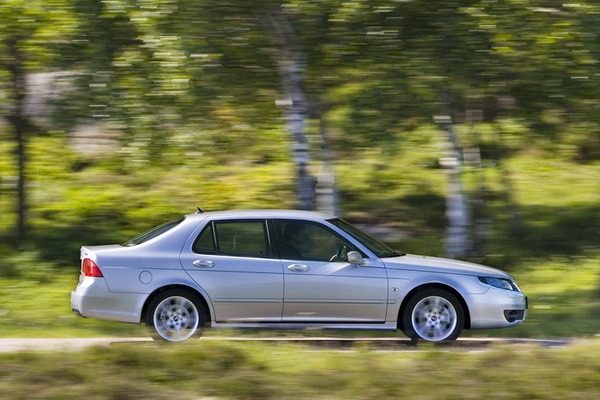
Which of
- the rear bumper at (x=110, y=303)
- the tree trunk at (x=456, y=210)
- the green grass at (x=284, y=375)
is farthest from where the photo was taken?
the tree trunk at (x=456, y=210)

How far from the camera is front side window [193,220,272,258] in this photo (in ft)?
33.9

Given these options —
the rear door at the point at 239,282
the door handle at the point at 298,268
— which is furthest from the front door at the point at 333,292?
the rear door at the point at 239,282

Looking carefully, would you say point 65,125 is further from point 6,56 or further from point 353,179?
point 353,179

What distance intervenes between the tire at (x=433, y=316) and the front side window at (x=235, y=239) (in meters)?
1.54

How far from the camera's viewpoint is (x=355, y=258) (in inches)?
400

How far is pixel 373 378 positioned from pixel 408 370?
13.7 inches

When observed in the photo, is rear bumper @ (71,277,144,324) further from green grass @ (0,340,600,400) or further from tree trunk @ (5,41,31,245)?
tree trunk @ (5,41,31,245)

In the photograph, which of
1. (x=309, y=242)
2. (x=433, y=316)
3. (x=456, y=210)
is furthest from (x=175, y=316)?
(x=456, y=210)

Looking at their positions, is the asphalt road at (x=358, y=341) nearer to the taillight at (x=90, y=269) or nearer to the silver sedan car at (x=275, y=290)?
the silver sedan car at (x=275, y=290)

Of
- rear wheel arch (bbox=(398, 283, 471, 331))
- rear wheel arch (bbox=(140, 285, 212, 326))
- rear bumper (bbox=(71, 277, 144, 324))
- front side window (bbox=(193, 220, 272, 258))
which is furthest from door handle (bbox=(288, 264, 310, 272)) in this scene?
rear bumper (bbox=(71, 277, 144, 324))

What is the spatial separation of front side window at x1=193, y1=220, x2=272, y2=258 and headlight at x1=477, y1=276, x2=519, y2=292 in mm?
2187

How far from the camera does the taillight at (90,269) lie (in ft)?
33.1

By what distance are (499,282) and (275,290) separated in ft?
7.53

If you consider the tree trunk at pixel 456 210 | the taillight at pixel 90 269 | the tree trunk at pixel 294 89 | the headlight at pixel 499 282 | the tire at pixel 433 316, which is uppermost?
the tree trunk at pixel 294 89
